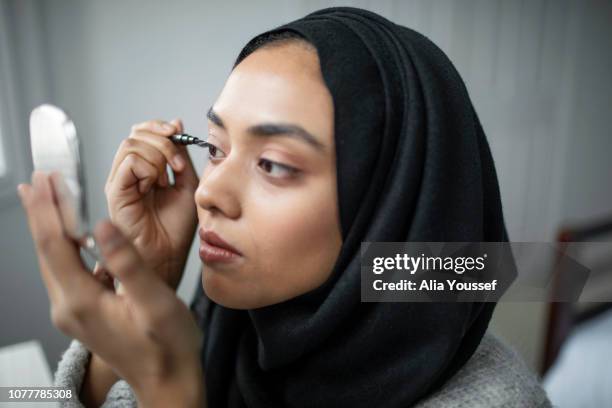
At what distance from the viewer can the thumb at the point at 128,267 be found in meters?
0.49

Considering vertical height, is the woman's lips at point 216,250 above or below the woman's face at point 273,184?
below

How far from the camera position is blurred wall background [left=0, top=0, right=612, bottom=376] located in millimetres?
1651

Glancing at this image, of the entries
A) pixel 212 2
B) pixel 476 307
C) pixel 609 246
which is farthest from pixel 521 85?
pixel 476 307

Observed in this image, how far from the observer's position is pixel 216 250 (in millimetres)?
746

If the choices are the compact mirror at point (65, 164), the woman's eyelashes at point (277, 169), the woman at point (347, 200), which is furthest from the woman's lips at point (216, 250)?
the compact mirror at point (65, 164)

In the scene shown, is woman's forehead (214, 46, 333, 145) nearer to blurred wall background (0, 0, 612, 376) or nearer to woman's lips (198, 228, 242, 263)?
woman's lips (198, 228, 242, 263)

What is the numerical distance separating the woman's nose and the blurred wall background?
1.16m

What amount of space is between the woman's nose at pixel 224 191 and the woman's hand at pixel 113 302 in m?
0.19

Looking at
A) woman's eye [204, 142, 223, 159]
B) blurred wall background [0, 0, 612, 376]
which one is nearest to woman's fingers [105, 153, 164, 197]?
woman's eye [204, 142, 223, 159]

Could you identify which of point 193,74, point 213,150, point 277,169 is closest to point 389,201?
point 277,169

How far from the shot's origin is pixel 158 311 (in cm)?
54

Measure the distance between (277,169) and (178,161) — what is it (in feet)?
0.99

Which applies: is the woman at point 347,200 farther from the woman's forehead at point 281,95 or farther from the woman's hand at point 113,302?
the woman's hand at point 113,302

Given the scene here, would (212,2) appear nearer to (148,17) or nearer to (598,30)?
(148,17)
